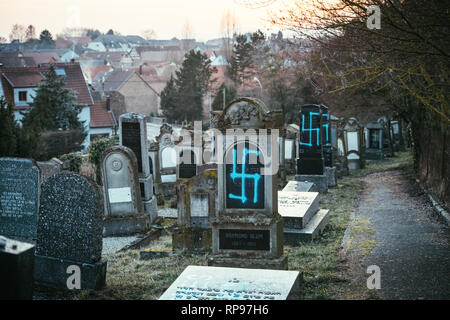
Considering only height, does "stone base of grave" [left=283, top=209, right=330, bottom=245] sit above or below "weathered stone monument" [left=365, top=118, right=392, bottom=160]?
below

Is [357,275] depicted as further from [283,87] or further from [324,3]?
[283,87]

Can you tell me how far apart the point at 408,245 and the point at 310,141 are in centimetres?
770

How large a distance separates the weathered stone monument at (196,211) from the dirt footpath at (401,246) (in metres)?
2.81

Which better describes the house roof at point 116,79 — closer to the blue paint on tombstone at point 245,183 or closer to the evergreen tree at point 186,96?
the evergreen tree at point 186,96

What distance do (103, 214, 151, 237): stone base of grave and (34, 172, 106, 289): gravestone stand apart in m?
5.07

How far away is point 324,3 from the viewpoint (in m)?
10.4

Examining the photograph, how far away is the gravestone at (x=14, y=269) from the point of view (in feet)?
18.9

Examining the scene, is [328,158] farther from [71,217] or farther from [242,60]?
[242,60]

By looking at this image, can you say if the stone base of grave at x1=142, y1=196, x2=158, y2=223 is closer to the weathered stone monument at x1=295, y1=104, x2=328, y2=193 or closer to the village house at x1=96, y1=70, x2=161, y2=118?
the weathered stone monument at x1=295, y1=104, x2=328, y2=193

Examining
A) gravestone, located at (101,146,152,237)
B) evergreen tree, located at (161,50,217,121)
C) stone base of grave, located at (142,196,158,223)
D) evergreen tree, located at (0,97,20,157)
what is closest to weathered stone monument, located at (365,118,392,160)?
stone base of grave, located at (142,196,158,223)

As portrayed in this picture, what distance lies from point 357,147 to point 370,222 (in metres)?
14.1

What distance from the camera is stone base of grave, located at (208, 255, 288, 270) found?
28.2ft

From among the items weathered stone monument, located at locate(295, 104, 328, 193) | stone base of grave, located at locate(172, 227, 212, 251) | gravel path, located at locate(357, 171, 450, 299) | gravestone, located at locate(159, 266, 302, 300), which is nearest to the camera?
gravestone, located at locate(159, 266, 302, 300)

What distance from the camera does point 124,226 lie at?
13.6m
